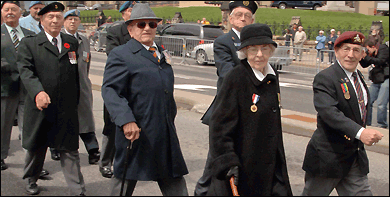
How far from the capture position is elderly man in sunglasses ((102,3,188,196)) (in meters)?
3.74

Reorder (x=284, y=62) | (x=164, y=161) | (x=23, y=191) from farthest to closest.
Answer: (x=284, y=62), (x=23, y=191), (x=164, y=161)

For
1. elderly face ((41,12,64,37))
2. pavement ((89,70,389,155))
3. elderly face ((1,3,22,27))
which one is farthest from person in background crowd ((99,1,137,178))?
pavement ((89,70,389,155))

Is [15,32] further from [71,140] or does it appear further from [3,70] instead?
[71,140]

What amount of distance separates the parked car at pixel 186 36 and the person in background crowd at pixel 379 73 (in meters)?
12.2

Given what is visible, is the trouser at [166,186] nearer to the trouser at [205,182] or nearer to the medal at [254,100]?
the trouser at [205,182]

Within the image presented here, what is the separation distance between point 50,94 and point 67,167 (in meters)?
0.75

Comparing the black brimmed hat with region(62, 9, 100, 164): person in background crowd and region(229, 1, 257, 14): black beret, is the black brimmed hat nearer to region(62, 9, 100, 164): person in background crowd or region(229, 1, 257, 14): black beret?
region(229, 1, 257, 14): black beret

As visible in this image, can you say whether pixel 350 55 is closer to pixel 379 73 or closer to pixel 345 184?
pixel 345 184

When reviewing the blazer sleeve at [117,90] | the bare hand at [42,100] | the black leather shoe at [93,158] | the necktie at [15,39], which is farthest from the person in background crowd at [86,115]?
the blazer sleeve at [117,90]

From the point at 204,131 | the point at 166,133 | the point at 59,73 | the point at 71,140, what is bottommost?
the point at 204,131

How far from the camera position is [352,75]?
3.91 m

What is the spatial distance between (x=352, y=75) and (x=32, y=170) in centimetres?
328

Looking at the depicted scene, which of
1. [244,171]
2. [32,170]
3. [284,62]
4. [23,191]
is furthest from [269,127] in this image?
[284,62]

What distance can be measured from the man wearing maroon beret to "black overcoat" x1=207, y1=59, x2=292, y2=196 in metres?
0.74
